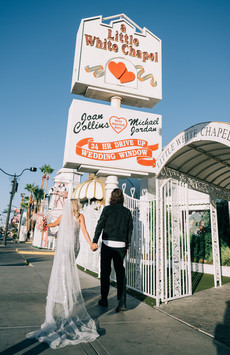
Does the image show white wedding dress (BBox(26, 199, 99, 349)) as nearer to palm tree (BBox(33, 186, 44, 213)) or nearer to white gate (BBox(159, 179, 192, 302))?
white gate (BBox(159, 179, 192, 302))

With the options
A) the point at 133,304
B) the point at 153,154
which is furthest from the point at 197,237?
the point at 133,304

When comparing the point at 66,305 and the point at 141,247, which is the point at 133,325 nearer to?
the point at 66,305

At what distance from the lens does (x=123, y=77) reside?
1048 centimetres

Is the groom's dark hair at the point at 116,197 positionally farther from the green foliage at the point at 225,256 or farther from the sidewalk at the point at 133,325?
the green foliage at the point at 225,256

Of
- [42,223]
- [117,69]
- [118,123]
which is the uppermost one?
[117,69]

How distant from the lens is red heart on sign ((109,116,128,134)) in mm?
9922

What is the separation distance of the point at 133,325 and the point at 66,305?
3.52ft

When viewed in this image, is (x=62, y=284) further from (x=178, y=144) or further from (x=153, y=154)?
(x=153, y=154)

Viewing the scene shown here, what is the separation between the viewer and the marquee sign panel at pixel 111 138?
918cm

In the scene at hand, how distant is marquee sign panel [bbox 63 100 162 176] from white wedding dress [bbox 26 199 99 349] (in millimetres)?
5361

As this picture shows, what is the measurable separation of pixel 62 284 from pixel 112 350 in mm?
1133

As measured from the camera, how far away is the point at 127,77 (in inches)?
415

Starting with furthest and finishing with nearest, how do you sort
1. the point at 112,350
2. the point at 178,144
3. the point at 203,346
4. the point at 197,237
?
the point at 197,237
the point at 178,144
the point at 203,346
the point at 112,350

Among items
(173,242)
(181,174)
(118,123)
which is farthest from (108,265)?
(118,123)
